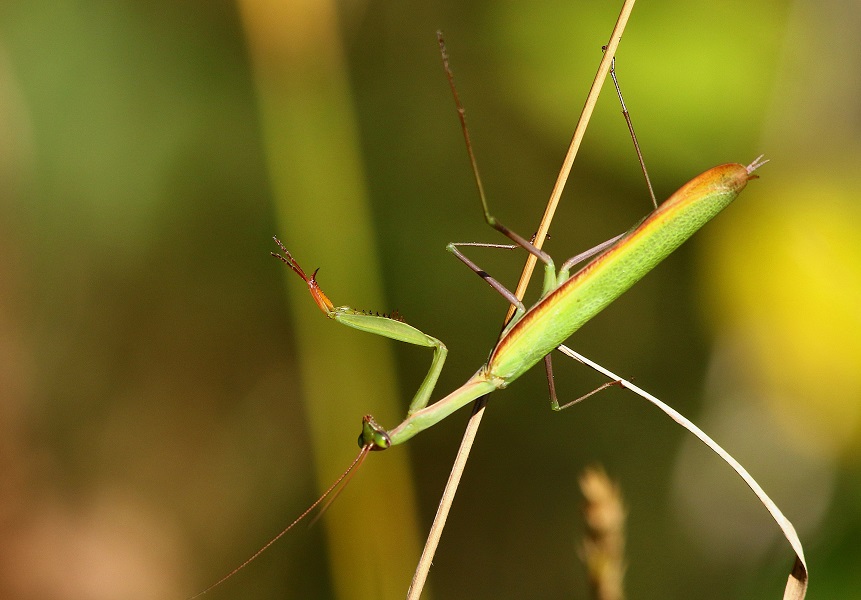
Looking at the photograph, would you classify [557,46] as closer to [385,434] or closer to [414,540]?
[385,434]

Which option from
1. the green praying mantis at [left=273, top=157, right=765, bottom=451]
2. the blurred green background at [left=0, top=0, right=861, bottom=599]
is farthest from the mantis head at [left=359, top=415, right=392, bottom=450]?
the blurred green background at [left=0, top=0, right=861, bottom=599]

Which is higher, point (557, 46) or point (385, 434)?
point (557, 46)

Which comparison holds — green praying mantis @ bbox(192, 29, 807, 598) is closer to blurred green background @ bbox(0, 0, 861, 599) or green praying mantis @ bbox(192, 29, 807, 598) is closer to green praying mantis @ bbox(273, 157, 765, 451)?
green praying mantis @ bbox(273, 157, 765, 451)

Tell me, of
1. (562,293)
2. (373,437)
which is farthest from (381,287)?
(562,293)

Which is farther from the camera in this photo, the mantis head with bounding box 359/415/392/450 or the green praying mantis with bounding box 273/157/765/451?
the mantis head with bounding box 359/415/392/450

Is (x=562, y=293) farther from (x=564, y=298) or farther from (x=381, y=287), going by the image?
(x=381, y=287)

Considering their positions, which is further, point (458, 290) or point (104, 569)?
point (458, 290)

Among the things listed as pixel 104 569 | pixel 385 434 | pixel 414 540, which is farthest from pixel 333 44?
pixel 104 569
